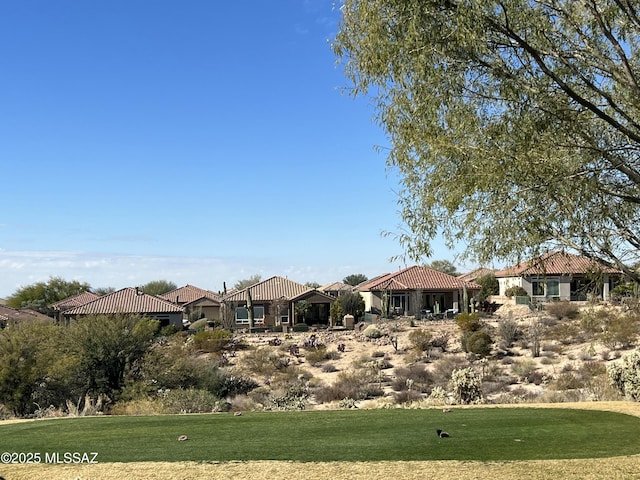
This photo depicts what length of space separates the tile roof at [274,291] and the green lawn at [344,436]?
141 ft

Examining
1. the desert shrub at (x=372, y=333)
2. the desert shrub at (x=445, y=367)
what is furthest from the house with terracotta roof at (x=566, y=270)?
the desert shrub at (x=372, y=333)

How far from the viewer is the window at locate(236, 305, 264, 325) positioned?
183 feet

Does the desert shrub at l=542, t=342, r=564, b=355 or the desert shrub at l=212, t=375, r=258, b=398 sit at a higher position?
the desert shrub at l=542, t=342, r=564, b=355

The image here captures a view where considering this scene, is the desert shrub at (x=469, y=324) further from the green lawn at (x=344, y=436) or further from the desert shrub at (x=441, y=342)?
the green lawn at (x=344, y=436)

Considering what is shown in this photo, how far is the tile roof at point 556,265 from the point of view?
29.2ft

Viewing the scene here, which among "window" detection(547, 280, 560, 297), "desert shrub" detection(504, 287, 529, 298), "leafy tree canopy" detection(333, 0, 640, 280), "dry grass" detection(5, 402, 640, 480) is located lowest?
"dry grass" detection(5, 402, 640, 480)

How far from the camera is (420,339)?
36.4 m

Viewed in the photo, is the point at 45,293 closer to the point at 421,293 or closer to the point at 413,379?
the point at 421,293

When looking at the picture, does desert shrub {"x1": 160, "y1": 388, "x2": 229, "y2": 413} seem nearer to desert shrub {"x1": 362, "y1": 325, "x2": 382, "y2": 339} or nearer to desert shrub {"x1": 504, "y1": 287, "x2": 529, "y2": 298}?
desert shrub {"x1": 362, "y1": 325, "x2": 382, "y2": 339}

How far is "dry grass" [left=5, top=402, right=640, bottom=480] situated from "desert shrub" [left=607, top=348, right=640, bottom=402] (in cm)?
707

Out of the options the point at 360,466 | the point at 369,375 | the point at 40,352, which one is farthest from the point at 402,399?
the point at 360,466

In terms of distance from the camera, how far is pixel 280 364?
108ft

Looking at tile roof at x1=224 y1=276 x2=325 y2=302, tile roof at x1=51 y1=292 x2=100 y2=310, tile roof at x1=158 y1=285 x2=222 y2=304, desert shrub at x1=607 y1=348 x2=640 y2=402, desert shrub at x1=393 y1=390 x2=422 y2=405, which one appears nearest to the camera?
desert shrub at x1=607 y1=348 x2=640 y2=402

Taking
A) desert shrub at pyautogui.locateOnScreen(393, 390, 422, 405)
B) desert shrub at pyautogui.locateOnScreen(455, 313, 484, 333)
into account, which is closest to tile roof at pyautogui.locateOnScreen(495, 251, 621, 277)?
desert shrub at pyautogui.locateOnScreen(393, 390, 422, 405)
